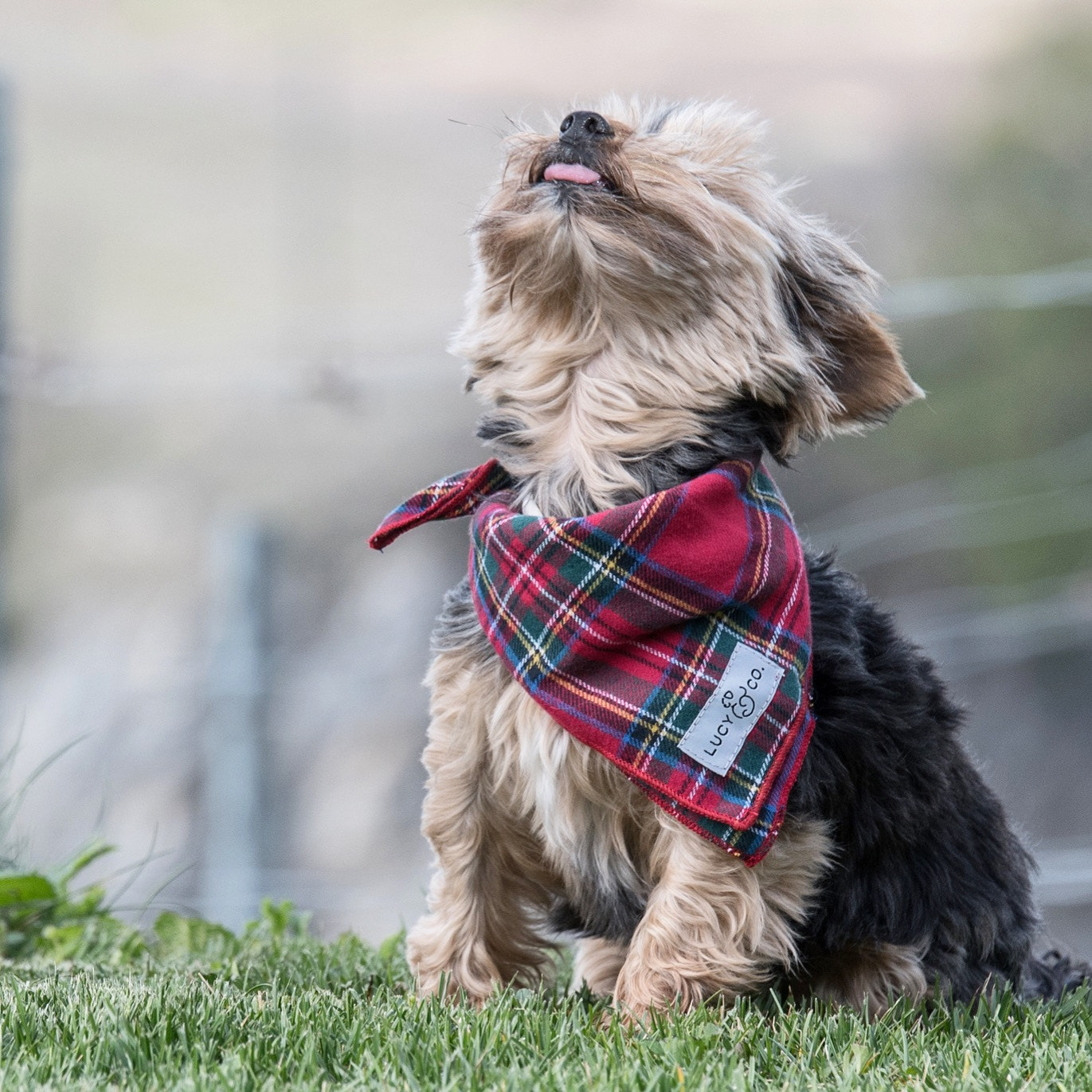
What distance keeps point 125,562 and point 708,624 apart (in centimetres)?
811

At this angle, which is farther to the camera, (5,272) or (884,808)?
(5,272)

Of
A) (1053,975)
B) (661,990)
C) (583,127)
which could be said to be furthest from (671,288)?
(1053,975)

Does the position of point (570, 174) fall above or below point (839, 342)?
above

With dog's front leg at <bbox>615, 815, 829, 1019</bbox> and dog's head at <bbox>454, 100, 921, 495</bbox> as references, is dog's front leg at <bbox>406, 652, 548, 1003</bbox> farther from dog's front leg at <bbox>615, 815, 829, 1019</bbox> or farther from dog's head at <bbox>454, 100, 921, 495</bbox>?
dog's head at <bbox>454, 100, 921, 495</bbox>

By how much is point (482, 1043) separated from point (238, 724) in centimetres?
282

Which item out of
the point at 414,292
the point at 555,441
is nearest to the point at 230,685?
the point at 555,441

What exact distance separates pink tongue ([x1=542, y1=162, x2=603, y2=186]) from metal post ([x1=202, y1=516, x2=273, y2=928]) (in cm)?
242

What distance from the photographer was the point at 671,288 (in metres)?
2.73

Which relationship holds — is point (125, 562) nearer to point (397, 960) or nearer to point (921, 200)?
point (921, 200)

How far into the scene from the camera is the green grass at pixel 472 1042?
6.44 feet

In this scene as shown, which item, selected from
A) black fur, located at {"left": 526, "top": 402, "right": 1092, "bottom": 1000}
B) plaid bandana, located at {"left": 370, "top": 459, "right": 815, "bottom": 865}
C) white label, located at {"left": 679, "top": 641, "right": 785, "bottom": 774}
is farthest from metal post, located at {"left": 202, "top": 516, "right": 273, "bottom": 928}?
white label, located at {"left": 679, "top": 641, "right": 785, "bottom": 774}

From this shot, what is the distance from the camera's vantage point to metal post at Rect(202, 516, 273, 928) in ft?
15.7

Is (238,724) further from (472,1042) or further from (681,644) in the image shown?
(472,1042)

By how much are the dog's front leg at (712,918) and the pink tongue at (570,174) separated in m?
1.21
